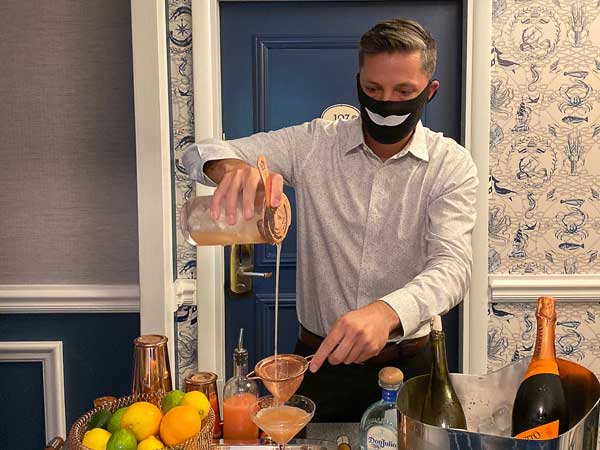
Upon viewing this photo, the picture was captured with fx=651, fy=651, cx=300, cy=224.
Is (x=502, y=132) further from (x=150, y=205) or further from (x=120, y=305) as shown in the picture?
(x=120, y=305)

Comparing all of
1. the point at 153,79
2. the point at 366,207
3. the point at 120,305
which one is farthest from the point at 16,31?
the point at 366,207

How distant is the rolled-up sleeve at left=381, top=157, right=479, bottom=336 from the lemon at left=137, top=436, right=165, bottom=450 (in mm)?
514

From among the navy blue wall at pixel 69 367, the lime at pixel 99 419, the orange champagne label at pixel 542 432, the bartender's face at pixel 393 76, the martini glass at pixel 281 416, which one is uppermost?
the bartender's face at pixel 393 76

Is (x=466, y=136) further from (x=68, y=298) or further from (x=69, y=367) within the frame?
(x=69, y=367)

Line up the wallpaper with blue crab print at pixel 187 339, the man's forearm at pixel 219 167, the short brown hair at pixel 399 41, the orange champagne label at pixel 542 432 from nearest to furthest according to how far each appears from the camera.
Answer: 1. the orange champagne label at pixel 542 432
2. the man's forearm at pixel 219 167
3. the short brown hair at pixel 399 41
4. the wallpaper with blue crab print at pixel 187 339

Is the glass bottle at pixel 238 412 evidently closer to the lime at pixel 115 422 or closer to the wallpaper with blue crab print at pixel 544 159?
the lime at pixel 115 422

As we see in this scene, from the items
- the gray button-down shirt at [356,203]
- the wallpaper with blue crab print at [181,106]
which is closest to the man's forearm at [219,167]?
the gray button-down shirt at [356,203]

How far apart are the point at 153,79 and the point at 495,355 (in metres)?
1.62

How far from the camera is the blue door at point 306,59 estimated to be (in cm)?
250

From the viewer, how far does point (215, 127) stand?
8.12ft

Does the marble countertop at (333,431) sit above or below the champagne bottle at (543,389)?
below

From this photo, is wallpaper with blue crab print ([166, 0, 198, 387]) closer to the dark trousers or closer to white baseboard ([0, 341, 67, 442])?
white baseboard ([0, 341, 67, 442])

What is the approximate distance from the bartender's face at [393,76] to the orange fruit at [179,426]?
1.03m

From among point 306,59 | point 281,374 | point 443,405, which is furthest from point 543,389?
point 306,59
